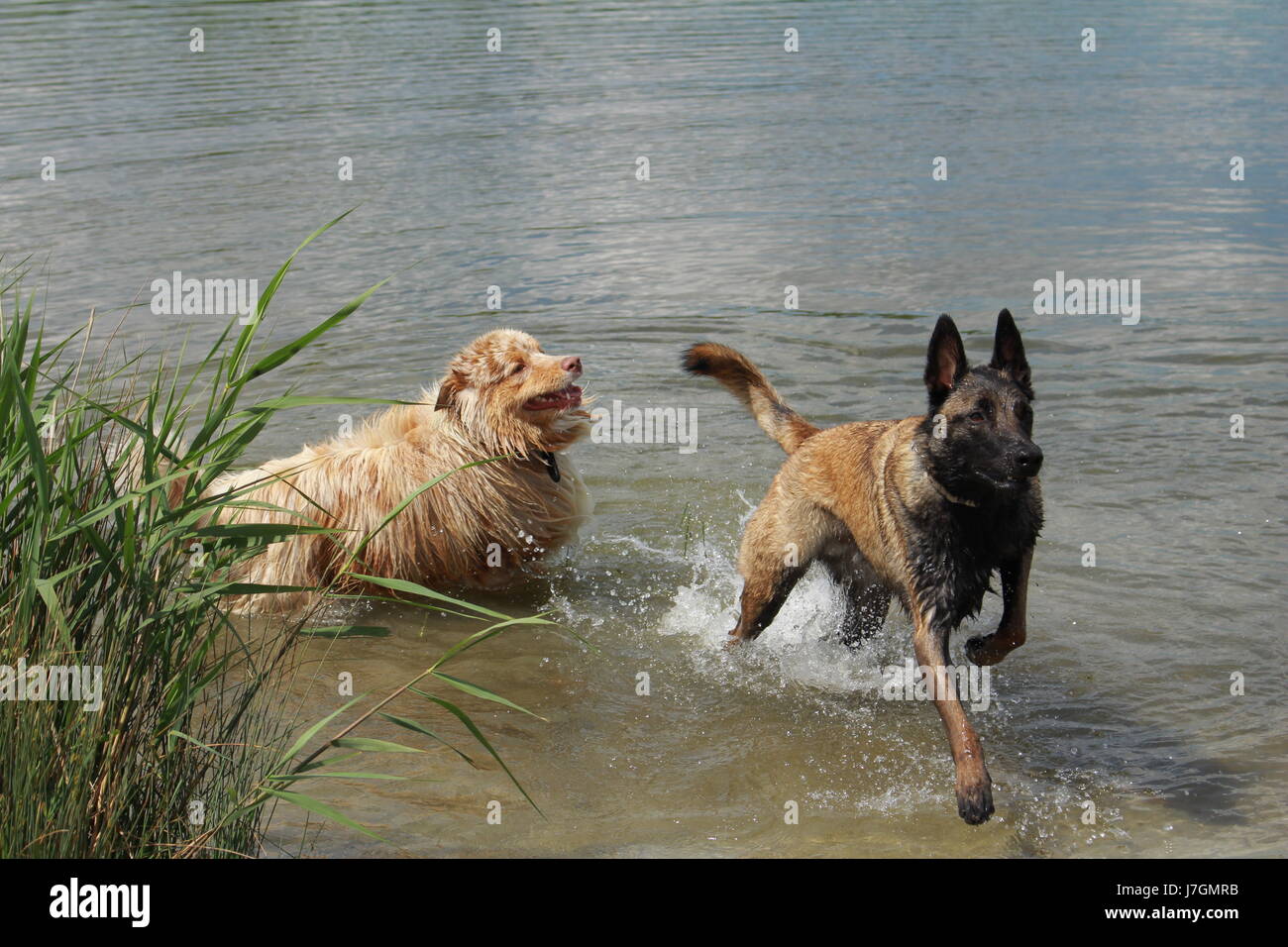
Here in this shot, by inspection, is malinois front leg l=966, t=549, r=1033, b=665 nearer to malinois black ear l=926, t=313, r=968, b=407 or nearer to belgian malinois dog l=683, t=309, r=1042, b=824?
belgian malinois dog l=683, t=309, r=1042, b=824

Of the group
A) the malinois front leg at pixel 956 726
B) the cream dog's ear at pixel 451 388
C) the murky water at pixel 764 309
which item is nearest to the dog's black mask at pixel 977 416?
the malinois front leg at pixel 956 726

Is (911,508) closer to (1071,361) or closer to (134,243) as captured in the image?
(1071,361)

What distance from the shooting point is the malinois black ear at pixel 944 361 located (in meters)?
5.27

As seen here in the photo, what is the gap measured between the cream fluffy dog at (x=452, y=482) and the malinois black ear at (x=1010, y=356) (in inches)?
93.0

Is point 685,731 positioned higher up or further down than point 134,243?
further down

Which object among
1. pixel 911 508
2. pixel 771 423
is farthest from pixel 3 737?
pixel 771 423

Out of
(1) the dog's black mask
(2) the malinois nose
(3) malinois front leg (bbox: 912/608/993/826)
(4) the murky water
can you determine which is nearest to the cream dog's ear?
(4) the murky water

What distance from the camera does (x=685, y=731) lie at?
19.8 ft

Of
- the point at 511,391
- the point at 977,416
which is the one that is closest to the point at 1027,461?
the point at 977,416

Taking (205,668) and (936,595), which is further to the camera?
(936,595)

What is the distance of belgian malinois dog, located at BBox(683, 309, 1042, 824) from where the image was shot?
510cm

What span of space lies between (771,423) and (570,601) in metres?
1.71

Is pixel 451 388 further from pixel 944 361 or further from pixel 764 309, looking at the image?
pixel 764 309

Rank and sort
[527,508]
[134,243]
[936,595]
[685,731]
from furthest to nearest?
[134,243]
[527,508]
[685,731]
[936,595]
